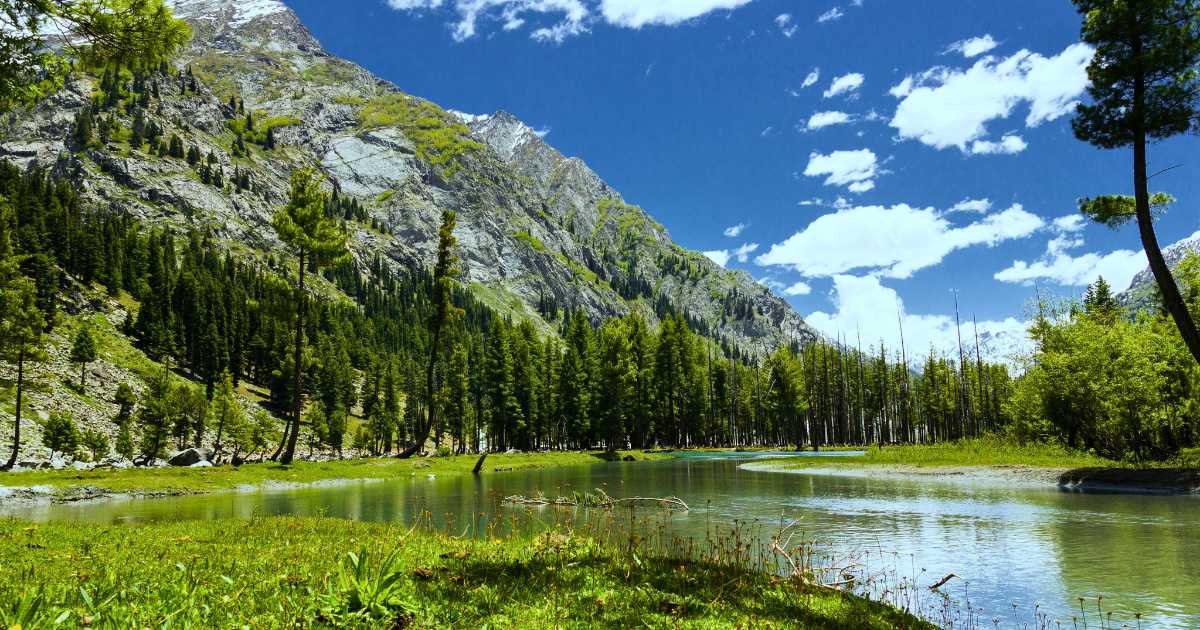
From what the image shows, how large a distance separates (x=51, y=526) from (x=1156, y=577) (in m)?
24.9

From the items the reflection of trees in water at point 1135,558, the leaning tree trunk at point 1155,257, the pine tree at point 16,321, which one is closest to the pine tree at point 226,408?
the pine tree at point 16,321

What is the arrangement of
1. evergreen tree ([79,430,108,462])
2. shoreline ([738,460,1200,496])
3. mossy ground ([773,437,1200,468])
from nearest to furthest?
1. shoreline ([738,460,1200,496])
2. mossy ground ([773,437,1200,468])
3. evergreen tree ([79,430,108,462])

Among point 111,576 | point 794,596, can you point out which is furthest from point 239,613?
point 794,596

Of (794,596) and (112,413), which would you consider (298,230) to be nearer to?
(794,596)

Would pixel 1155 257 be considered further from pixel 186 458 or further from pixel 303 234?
pixel 186 458

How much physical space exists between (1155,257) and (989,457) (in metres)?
36.5

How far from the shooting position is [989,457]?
46312 millimetres

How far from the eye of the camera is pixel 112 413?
69.8 m

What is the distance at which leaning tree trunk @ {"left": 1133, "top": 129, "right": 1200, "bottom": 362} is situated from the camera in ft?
49.0

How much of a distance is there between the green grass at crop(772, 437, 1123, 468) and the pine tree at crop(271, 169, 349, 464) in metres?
42.0

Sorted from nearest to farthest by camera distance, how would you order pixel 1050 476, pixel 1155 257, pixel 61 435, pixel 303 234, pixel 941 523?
pixel 1155 257, pixel 941 523, pixel 1050 476, pixel 303 234, pixel 61 435

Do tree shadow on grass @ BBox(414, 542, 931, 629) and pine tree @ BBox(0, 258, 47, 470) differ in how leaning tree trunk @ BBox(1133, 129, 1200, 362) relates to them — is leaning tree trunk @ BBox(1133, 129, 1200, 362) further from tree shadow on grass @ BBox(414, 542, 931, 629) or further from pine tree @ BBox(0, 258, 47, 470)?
pine tree @ BBox(0, 258, 47, 470)

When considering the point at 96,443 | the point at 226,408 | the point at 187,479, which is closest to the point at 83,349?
the point at 226,408

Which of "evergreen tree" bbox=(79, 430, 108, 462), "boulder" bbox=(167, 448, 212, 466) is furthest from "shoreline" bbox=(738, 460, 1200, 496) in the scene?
"evergreen tree" bbox=(79, 430, 108, 462)
